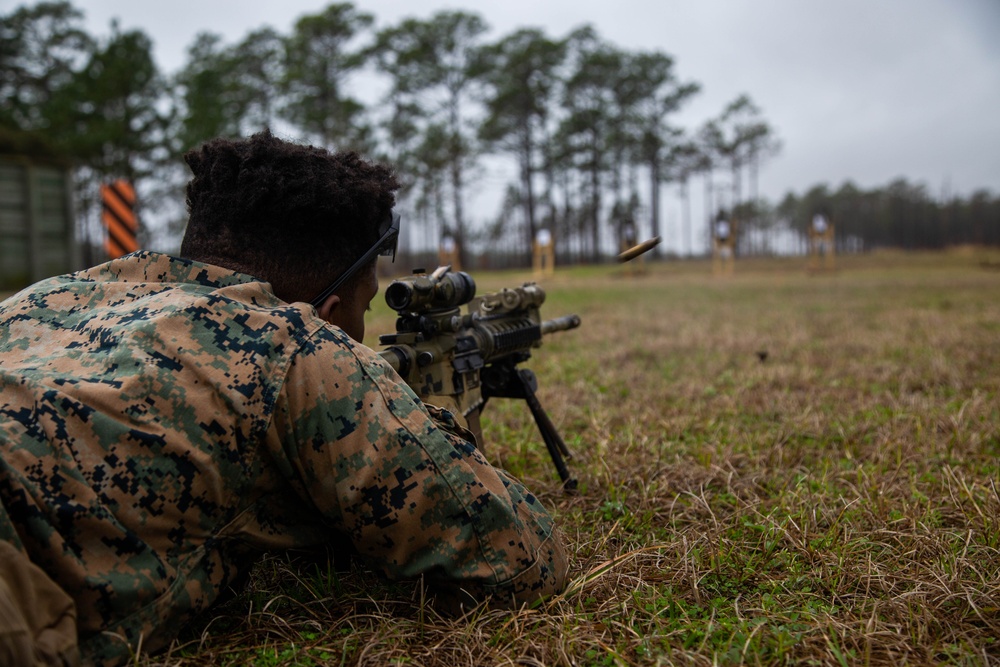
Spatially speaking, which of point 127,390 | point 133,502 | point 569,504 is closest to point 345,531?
point 133,502

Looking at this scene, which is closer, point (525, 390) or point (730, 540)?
point (730, 540)

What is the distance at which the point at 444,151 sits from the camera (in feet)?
104

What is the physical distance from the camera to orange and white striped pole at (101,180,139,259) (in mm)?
9289

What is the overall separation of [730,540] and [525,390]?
3.03 ft

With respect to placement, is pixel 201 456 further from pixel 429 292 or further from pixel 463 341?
pixel 463 341

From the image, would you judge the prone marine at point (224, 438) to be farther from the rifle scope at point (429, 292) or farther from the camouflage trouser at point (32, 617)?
the rifle scope at point (429, 292)

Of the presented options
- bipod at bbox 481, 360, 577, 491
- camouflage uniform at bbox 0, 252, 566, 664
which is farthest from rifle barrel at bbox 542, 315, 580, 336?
camouflage uniform at bbox 0, 252, 566, 664

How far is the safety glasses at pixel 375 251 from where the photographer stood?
1.77 meters

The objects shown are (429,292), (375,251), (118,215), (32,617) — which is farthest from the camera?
(118,215)

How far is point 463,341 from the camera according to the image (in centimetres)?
242

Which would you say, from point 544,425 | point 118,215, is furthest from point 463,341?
point 118,215

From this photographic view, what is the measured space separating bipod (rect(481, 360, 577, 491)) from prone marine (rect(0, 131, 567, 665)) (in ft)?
3.01

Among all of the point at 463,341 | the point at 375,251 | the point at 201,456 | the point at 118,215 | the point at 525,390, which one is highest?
the point at 118,215

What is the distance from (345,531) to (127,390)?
1.74ft
